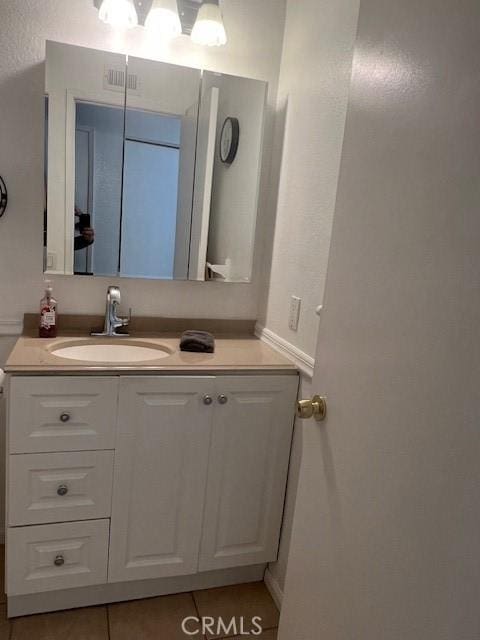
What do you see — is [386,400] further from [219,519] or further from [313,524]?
[219,519]

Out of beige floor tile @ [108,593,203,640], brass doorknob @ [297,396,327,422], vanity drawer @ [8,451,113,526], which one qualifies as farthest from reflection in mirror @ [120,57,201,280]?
beige floor tile @ [108,593,203,640]

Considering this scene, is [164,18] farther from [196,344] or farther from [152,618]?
[152,618]

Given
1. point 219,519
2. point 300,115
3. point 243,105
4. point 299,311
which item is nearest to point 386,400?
point 299,311

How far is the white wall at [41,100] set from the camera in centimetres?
171

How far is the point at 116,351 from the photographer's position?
6.07 feet

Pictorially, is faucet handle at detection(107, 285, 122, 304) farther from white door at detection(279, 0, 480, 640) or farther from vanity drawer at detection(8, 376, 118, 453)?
white door at detection(279, 0, 480, 640)

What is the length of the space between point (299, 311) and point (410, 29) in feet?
3.42

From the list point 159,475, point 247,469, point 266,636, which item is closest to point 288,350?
point 247,469

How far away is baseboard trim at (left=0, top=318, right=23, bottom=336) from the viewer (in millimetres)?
1833

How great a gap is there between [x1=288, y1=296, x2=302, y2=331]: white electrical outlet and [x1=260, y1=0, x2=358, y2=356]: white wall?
0.02 meters

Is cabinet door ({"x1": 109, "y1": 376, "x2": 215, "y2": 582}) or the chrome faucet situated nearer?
cabinet door ({"x1": 109, "y1": 376, "x2": 215, "y2": 582})

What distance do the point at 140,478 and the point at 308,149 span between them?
1248mm

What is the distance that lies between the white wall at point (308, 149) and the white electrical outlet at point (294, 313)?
0.02m

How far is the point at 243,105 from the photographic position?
1.94m
